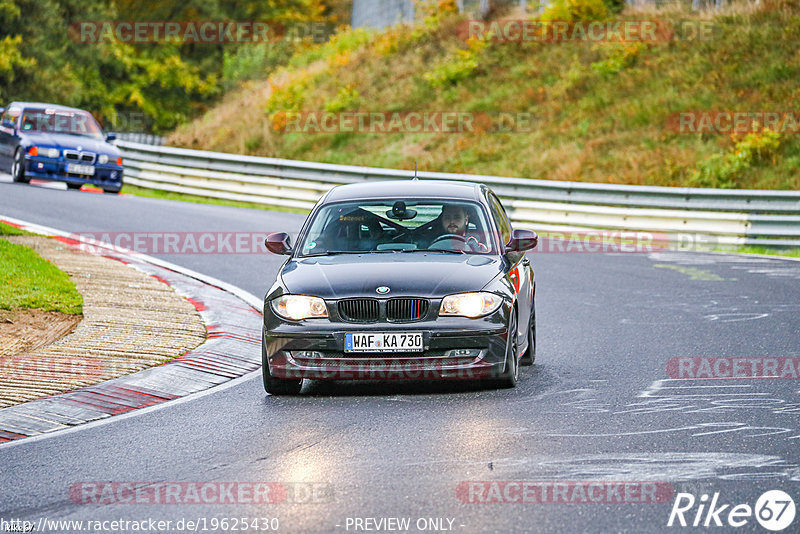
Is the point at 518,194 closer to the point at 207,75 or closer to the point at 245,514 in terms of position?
the point at 245,514

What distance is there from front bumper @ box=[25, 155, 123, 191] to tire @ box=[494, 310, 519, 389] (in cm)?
1913

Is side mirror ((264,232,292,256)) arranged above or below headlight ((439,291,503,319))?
above

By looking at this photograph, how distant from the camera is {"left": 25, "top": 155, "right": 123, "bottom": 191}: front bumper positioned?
26750 mm

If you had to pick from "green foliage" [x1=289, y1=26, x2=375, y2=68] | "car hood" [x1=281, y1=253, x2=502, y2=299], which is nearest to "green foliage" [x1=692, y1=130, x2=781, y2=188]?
"car hood" [x1=281, y1=253, x2=502, y2=299]

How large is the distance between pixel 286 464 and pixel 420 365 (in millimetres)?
2131

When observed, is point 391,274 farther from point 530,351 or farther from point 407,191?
point 530,351

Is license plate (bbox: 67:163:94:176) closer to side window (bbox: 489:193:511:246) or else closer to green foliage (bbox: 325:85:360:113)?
green foliage (bbox: 325:85:360:113)

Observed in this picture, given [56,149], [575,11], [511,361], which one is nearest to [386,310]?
[511,361]

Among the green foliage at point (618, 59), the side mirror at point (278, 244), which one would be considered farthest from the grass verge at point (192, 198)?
the side mirror at point (278, 244)

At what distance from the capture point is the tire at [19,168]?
2703cm

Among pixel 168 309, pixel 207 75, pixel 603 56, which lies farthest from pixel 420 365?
pixel 207 75

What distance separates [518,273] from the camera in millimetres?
10250

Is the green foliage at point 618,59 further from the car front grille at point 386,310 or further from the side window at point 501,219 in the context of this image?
the car front grille at point 386,310

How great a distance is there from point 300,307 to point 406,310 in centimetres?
78
